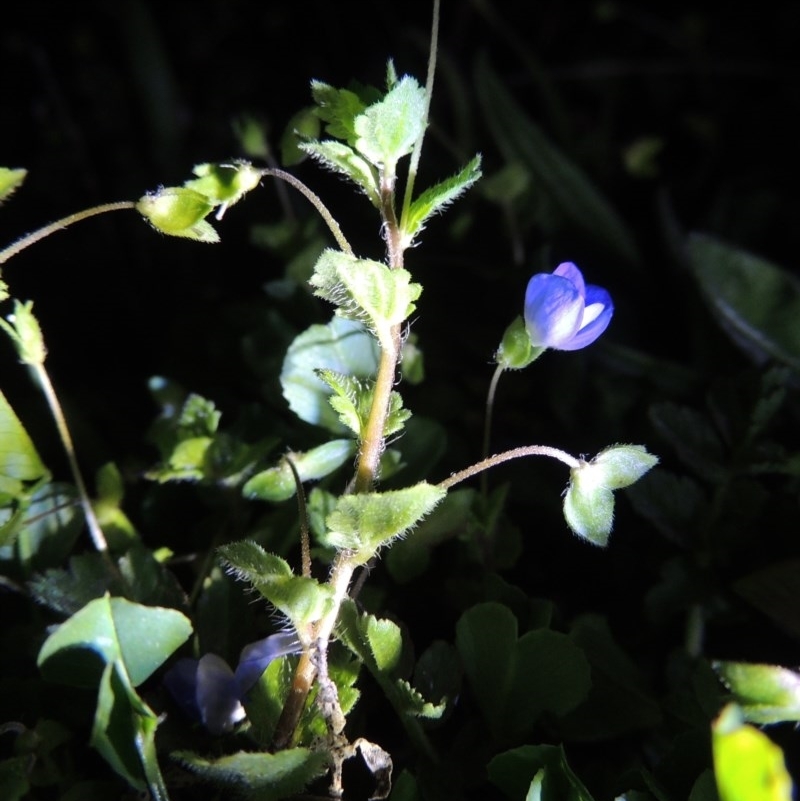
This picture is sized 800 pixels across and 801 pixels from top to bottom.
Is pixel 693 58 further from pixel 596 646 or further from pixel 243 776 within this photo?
pixel 243 776

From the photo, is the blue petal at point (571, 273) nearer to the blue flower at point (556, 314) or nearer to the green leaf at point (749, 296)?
the blue flower at point (556, 314)

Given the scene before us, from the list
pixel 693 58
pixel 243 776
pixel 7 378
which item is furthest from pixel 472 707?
pixel 693 58

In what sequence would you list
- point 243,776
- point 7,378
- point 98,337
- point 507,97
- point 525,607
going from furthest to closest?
point 507,97
point 98,337
point 7,378
point 525,607
point 243,776

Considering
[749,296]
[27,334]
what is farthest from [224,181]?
[749,296]

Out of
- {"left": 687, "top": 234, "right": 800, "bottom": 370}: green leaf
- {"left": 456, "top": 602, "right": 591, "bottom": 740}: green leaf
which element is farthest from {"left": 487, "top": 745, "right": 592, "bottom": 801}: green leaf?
{"left": 687, "top": 234, "right": 800, "bottom": 370}: green leaf

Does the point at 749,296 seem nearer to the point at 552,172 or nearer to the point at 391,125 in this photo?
the point at 552,172

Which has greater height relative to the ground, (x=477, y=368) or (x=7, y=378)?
(x=7, y=378)
